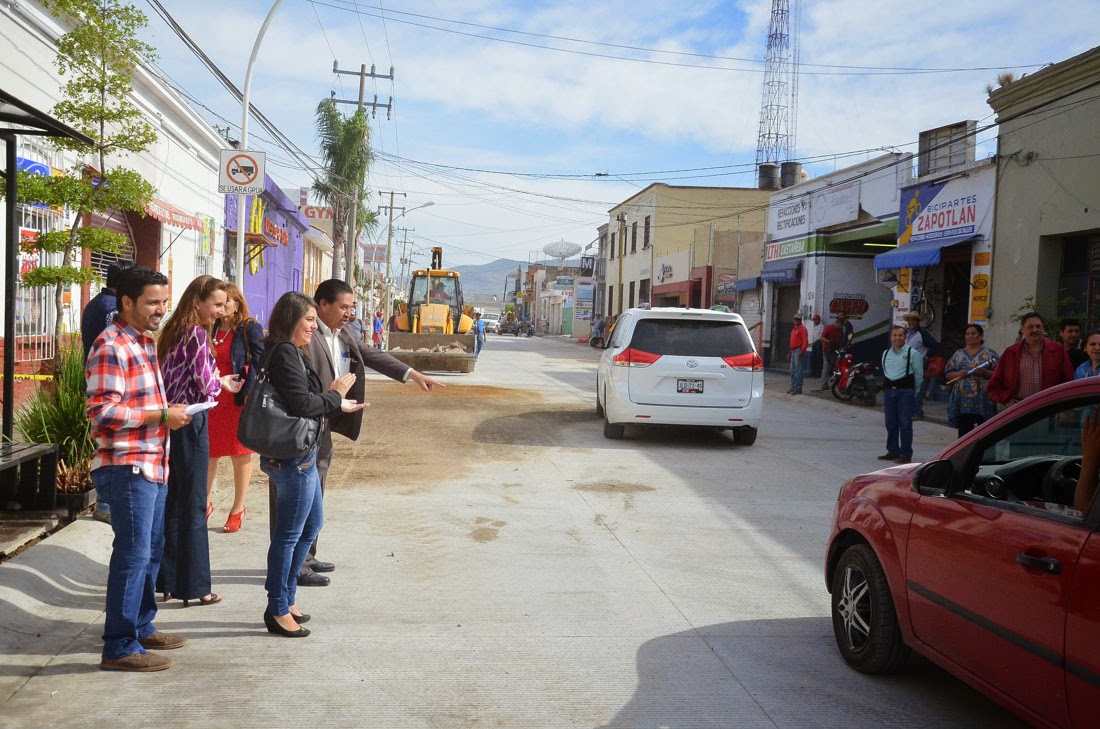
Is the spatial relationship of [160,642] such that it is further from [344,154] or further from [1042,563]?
[344,154]

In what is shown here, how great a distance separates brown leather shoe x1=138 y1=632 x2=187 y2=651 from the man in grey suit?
3.48ft

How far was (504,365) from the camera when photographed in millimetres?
27969

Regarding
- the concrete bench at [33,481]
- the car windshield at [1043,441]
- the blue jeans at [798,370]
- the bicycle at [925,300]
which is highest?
the bicycle at [925,300]

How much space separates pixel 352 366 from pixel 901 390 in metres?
7.64

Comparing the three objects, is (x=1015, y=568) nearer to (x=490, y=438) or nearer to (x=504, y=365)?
(x=490, y=438)

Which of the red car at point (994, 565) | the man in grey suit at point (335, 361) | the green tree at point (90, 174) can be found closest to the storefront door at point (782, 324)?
the green tree at point (90, 174)

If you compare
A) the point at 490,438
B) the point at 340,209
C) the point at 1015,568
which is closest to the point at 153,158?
the point at 490,438

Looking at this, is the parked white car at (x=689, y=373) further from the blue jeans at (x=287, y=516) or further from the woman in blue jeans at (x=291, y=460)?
the blue jeans at (x=287, y=516)

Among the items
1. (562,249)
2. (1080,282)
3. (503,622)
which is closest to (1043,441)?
(503,622)

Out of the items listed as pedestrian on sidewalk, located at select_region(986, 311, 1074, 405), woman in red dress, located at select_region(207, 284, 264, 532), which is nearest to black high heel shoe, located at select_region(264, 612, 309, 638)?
woman in red dress, located at select_region(207, 284, 264, 532)

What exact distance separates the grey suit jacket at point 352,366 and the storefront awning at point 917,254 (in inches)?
593

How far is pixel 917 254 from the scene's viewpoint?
19.2m

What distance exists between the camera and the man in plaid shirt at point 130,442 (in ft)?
12.9

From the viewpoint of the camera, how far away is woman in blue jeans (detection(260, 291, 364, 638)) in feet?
14.6
